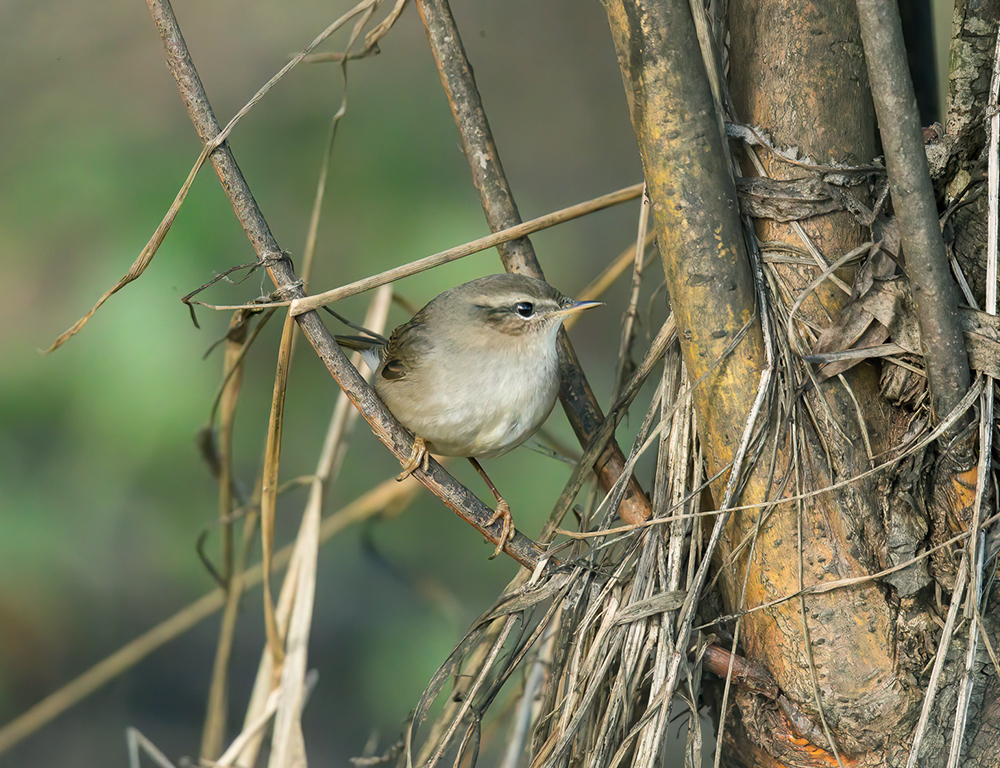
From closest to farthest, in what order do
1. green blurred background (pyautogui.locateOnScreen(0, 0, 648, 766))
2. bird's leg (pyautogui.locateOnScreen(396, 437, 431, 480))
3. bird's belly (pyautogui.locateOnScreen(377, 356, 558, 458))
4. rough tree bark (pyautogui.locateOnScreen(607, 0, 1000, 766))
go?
rough tree bark (pyautogui.locateOnScreen(607, 0, 1000, 766))
bird's leg (pyautogui.locateOnScreen(396, 437, 431, 480))
bird's belly (pyautogui.locateOnScreen(377, 356, 558, 458))
green blurred background (pyautogui.locateOnScreen(0, 0, 648, 766))

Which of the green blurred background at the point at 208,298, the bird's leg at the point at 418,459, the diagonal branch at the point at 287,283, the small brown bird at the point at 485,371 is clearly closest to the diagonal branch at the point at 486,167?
the small brown bird at the point at 485,371

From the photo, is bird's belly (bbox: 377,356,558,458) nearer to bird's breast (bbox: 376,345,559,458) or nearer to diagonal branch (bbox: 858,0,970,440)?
bird's breast (bbox: 376,345,559,458)

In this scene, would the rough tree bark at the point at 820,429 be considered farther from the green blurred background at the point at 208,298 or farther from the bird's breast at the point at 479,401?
the green blurred background at the point at 208,298

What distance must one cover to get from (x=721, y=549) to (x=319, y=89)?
2213 millimetres

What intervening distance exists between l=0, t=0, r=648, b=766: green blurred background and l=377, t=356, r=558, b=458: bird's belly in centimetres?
60

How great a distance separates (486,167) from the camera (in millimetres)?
1437

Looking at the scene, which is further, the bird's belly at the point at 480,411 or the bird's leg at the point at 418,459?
the bird's belly at the point at 480,411

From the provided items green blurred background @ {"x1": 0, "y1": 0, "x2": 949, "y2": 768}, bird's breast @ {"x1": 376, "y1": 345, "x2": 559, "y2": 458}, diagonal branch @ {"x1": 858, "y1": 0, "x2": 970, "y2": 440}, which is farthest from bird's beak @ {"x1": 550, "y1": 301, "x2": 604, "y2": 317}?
diagonal branch @ {"x1": 858, "y1": 0, "x2": 970, "y2": 440}

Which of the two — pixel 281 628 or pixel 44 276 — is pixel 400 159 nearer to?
pixel 44 276

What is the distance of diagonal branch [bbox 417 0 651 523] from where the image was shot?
137 cm

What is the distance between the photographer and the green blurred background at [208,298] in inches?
83.4

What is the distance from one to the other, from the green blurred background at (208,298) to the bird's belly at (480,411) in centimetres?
60

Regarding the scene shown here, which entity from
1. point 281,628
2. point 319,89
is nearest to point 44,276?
point 319,89

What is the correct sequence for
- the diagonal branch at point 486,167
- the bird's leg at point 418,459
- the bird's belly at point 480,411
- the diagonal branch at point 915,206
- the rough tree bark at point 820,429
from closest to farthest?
the diagonal branch at point 915,206 → the rough tree bark at point 820,429 → the bird's leg at point 418,459 → the diagonal branch at point 486,167 → the bird's belly at point 480,411
